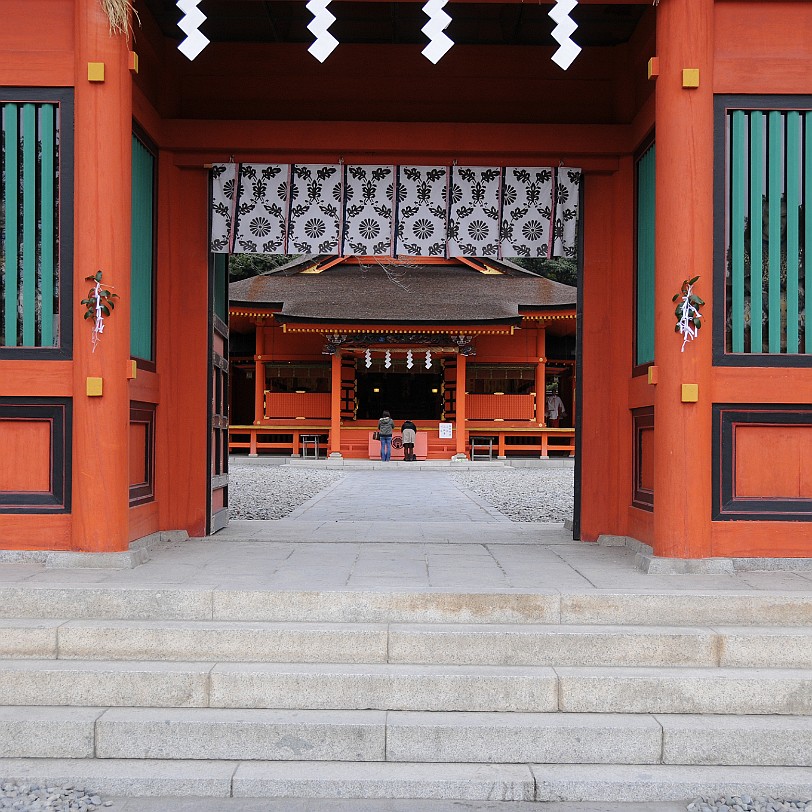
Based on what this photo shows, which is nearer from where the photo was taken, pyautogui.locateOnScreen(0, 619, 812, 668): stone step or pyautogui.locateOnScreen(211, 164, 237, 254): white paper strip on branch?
pyautogui.locateOnScreen(0, 619, 812, 668): stone step

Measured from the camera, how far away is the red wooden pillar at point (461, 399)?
23719mm

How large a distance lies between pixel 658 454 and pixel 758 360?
3.03 feet

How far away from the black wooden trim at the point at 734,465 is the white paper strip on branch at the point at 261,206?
4.15 metres

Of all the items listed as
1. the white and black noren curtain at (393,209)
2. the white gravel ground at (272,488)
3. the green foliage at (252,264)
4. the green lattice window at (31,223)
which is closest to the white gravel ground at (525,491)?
the white gravel ground at (272,488)

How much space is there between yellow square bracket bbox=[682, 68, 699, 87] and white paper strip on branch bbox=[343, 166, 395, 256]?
9.85ft

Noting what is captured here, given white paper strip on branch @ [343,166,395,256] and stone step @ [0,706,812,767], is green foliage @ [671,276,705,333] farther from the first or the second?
white paper strip on branch @ [343,166,395,256]

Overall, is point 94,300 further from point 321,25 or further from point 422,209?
point 422,209

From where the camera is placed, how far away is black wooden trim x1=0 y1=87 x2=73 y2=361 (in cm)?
525

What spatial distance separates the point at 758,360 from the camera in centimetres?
522

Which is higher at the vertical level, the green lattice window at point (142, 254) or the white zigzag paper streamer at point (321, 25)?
the white zigzag paper streamer at point (321, 25)

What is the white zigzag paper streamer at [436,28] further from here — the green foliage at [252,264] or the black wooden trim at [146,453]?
the green foliage at [252,264]

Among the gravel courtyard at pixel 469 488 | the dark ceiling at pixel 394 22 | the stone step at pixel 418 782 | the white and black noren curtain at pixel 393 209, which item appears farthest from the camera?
the gravel courtyard at pixel 469 488

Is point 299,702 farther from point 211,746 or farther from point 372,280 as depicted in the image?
point 372,280

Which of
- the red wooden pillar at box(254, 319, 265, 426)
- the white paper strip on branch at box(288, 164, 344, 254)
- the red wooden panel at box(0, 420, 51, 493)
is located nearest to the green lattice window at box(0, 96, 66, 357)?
the red wooden panel at box(0, 420, 51, 493)
